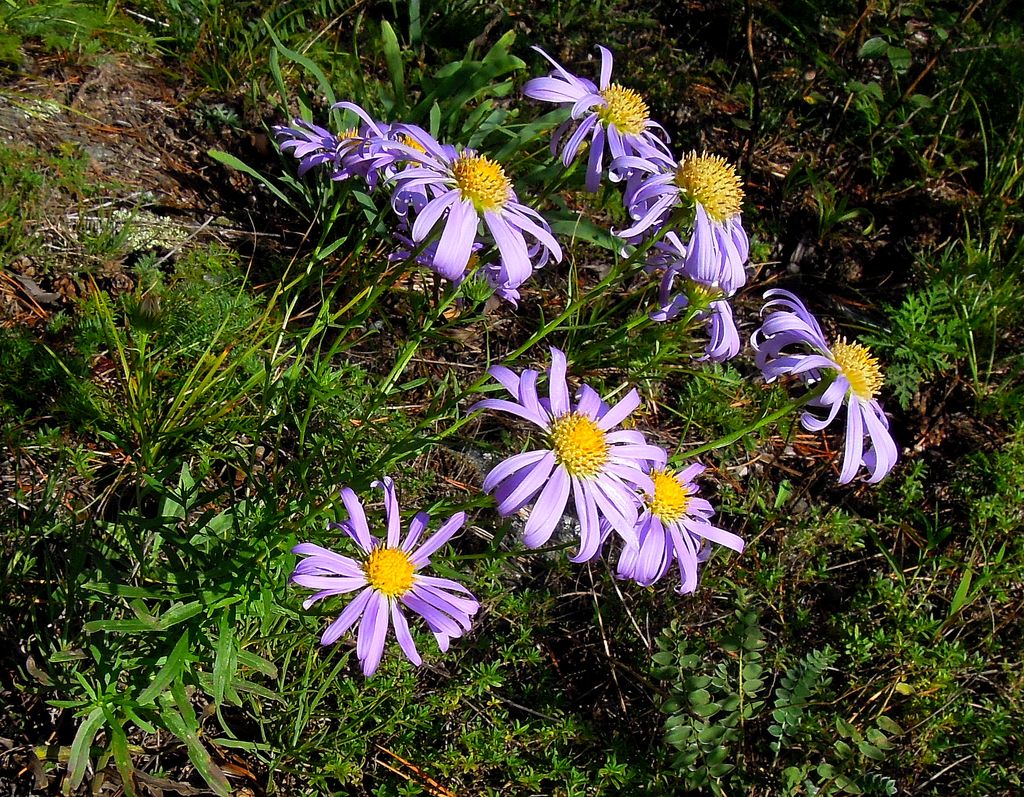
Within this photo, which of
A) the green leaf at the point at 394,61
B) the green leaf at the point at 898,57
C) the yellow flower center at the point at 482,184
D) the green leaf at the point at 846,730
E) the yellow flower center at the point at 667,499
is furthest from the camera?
the green leaf at the point at 898,57

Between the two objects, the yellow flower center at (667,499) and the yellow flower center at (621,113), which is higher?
the yellow flower center at (621,113)

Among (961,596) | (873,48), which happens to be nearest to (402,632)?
(961,596)

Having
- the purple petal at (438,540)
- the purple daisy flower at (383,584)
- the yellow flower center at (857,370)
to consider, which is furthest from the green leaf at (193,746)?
the yellow flower center at (857,370)

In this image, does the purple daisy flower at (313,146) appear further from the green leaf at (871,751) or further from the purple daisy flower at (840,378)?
the green leaf at (871,751)

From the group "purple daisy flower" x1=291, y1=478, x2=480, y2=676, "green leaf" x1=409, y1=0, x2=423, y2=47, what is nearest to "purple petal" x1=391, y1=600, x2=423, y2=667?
"purple daisy flower" x1=291, y1=478, x2=480, y2=676

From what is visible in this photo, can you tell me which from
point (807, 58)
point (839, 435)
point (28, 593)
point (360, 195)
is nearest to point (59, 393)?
point (28, 593)

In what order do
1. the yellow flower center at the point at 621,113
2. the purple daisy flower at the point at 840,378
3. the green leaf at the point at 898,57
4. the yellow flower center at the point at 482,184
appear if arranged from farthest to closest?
the green leaf at the point at 898,57 → the yellow flower center at the point at 621,113 → the purple daisy flower at the point at 840,378 → the yellow flower center at the point at 482,184

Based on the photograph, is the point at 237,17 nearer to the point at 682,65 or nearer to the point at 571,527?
the point at 682,65

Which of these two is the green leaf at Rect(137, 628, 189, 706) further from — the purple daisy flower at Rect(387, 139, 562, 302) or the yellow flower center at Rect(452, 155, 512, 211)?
the yellow flower center at Rect(452, 155, 512, 211)
